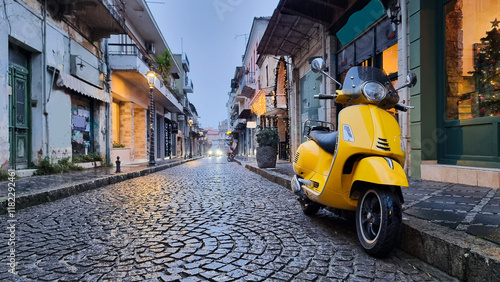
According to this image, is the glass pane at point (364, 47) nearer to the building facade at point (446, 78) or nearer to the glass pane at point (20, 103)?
the building facade at point (446, 78)

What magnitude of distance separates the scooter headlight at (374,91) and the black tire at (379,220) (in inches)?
35.0

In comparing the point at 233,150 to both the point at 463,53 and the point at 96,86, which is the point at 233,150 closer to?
the point at 96,86

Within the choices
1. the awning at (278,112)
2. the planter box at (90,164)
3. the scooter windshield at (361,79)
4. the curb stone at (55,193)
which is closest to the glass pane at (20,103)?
the planter box at (90,164)

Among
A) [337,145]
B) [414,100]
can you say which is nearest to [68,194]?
[337,145]

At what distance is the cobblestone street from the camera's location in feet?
7.02

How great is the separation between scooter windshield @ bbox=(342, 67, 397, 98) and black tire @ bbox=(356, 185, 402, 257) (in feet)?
3.37

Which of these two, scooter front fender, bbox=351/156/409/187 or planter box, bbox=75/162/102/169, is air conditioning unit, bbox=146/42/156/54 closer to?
planter box, bbox=75/162/102/169

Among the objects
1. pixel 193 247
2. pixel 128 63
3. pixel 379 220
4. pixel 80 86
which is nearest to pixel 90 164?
pixel 80 86

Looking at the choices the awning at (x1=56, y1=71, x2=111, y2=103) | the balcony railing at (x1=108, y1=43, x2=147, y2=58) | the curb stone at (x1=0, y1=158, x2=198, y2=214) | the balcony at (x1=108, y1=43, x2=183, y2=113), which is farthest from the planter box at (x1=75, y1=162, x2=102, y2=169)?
the balcony railing at (x1=108, y1=43, x2=147, y2=58)

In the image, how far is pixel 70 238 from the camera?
2963 millimetres

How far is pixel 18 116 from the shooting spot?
845cm

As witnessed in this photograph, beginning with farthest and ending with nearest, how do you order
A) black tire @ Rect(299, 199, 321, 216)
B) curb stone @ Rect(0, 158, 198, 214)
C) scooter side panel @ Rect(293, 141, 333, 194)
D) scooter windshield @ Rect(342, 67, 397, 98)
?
curb stone @ Rect(0, 158, 198, 214) < black tire @ Rect(299, 199, 321, 216) < scooter side panel @ Rect(293, 141, 333, 194) < scooter windshield @ Rect(342, 67, 397, 98)

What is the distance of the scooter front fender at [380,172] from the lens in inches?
89.7

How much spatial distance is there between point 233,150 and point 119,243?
2066 centimetres
